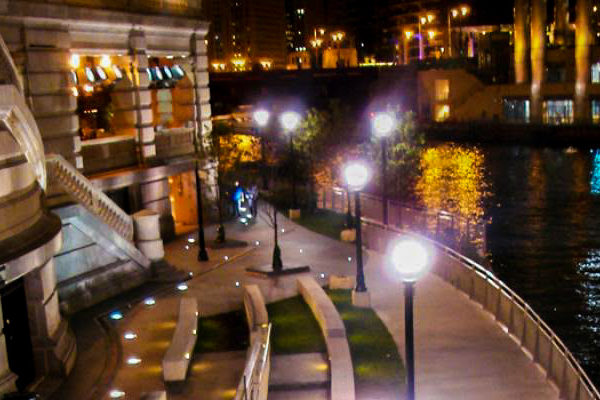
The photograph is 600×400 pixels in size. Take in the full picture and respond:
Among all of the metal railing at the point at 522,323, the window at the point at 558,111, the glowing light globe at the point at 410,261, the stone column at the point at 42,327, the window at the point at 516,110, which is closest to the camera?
the glowing light globe at the point at 410,261

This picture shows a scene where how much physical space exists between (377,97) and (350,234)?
252 ft

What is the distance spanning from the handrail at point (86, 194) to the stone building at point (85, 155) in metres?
0.04

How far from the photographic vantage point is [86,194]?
25.3 m

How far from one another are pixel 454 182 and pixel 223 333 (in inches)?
1668

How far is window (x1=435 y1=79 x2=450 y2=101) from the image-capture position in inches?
3991

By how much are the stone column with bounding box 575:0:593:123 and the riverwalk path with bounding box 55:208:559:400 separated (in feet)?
202

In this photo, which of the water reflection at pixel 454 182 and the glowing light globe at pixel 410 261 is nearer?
the glowing light globe at pixel 410 261

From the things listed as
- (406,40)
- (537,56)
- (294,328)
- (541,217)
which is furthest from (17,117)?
(406,40)

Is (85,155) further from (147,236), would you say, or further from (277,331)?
(277,331)

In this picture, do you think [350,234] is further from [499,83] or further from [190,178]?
[499,83]

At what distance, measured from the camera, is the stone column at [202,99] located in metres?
38.3

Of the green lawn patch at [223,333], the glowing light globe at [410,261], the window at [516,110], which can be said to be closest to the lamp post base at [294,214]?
the green lawn patch at [223,333]

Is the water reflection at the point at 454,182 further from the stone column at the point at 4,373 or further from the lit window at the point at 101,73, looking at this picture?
the stone column at the point at 4,373

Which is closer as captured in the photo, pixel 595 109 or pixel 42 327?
pixel 42 327
